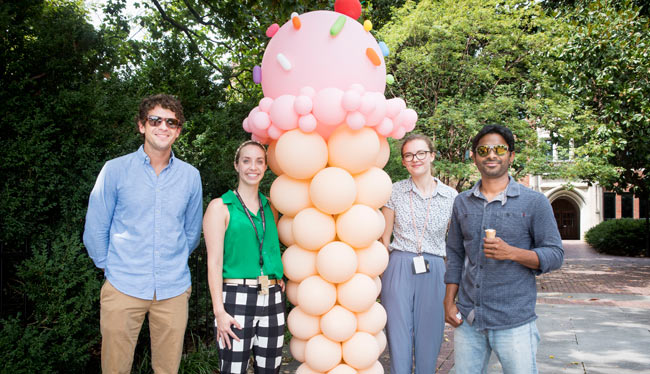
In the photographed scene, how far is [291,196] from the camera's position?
2812 mm

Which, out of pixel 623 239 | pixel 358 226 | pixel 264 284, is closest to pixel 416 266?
pixel 358 226

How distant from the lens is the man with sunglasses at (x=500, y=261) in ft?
7.62

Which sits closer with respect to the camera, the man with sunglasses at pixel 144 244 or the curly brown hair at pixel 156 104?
the man with sunglasses at pixel 144 244

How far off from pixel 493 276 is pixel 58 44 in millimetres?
4082

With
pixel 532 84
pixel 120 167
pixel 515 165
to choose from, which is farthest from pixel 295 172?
pixel 532 84

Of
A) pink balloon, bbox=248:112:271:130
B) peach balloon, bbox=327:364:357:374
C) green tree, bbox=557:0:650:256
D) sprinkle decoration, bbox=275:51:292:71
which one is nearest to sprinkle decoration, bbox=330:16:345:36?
sprinkle decoration, bbox=275:51:292:71

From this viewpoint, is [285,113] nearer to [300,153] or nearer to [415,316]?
[300,153]

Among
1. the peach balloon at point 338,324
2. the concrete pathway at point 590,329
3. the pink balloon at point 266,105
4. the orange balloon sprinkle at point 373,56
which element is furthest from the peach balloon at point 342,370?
the concrete pathway at point 590,329

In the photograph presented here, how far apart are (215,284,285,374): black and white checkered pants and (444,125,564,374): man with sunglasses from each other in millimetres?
1065

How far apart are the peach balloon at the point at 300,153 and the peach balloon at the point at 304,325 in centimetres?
89

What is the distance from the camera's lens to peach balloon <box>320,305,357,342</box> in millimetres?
2701

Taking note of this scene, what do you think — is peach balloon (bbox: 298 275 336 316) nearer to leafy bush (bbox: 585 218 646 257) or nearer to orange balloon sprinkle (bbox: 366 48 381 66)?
orange balloon sprinkle (bbox: 366 48 381 66)

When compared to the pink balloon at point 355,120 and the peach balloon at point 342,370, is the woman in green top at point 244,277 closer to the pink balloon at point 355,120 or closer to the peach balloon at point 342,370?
the peach balloon at point 342,370

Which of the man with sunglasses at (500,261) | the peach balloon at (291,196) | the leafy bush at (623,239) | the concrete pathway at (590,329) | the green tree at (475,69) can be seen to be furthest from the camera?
the leafy bush at (623,239)
